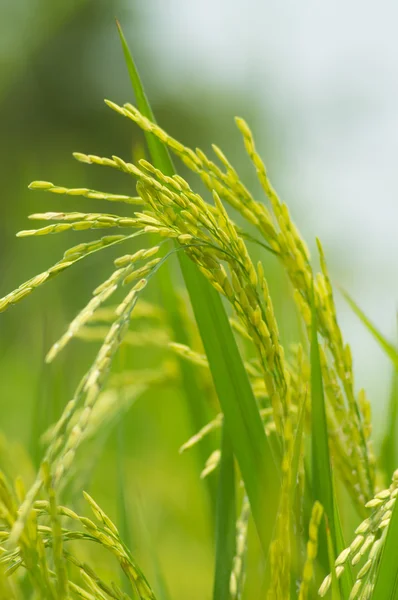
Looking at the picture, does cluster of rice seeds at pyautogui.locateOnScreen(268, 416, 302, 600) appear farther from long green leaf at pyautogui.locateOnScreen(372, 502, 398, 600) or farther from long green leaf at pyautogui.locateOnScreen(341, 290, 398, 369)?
long green leaf at pyautogui.locateOnScreen(341, 290, 398, 369)

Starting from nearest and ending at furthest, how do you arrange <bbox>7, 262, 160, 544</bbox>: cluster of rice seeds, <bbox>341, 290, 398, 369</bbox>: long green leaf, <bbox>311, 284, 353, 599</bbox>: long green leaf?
<bbox>7, 262, 160, 544</bbox>: cluster of rice seeds, <bbox>311, 284, 353, 599</bbox>: long green leaf, <bbox>341, 290, 398, 369</bbox>: long green leaf

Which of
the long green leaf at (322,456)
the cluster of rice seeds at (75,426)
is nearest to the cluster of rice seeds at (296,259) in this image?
the long green leaf at (322,456)

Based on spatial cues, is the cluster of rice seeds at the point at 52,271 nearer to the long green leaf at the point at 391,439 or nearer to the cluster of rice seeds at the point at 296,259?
the cluster of rice seeds at the point at 296,259

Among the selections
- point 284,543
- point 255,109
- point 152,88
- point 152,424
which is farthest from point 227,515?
point 152,88

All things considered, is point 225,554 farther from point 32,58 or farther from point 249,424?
point 32,58

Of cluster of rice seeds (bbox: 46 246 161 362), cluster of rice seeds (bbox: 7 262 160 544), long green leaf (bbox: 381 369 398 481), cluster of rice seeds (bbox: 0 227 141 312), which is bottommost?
long green leaf (bbox: 381 369 398 481)

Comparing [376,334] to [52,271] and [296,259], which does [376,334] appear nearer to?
[296,259]

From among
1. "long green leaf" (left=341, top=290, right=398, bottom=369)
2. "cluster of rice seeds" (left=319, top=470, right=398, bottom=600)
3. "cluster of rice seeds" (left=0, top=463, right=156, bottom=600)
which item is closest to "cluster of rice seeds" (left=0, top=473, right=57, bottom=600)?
"cluster of rice seeds" (left=0, top=463, right=156, bottom=600)
